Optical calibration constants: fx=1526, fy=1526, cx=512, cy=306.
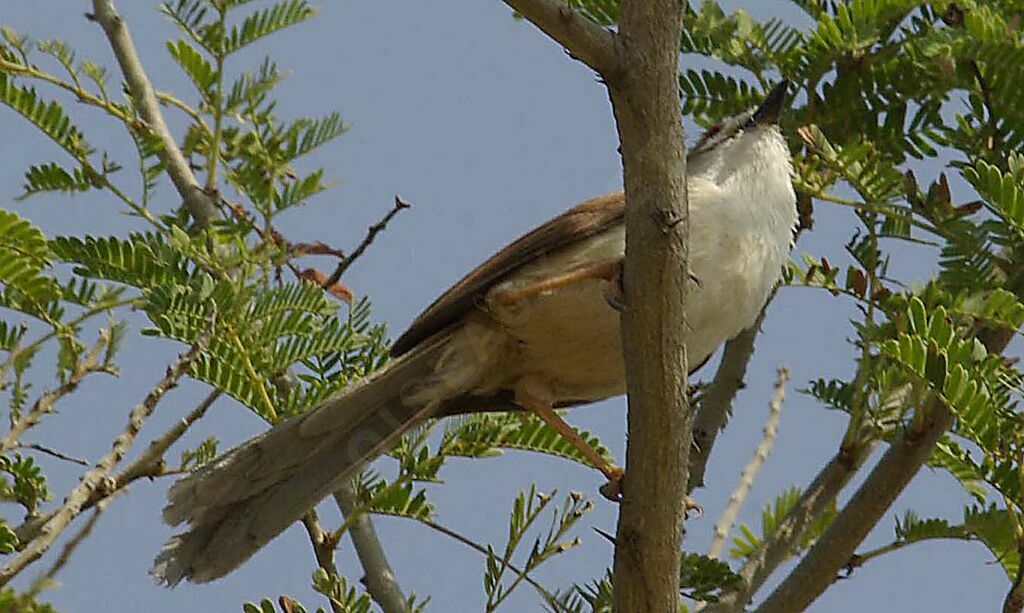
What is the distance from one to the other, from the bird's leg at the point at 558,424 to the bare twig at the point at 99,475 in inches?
56.9

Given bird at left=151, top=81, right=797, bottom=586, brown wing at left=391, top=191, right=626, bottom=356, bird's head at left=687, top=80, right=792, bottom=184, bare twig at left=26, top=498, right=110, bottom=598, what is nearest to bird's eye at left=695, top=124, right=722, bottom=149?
bird's head at left=687, top=80, right=792, bottom=184

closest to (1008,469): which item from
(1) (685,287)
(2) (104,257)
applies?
(1) (685,287)

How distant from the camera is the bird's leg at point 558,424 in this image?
485cm

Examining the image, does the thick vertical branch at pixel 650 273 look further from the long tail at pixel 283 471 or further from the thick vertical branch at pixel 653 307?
the long tail at pixel 283 471

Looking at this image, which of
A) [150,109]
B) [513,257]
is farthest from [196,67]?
[513,257]

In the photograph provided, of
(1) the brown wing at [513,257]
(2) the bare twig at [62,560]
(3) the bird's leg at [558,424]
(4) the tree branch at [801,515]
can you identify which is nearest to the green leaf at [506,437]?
(3) the bird's leg at [558,424]

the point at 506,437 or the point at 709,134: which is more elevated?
the point at 709,134

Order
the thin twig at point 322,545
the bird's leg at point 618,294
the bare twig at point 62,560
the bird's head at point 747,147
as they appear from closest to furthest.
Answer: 1. the bare twig at point 62,560
2. the bird's leg at point 618,294
3. the thin twig at point 322,545
4. the bird's head at point 747,147

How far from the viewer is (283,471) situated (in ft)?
15.6

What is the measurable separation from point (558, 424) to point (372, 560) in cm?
76

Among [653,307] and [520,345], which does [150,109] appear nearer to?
[520,345]

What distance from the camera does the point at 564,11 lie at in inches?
123

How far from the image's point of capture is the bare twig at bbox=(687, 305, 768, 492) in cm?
537

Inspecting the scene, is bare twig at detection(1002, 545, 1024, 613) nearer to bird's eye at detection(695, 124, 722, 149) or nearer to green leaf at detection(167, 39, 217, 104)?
bird's eye at detection(695, 124, 722, 149)
